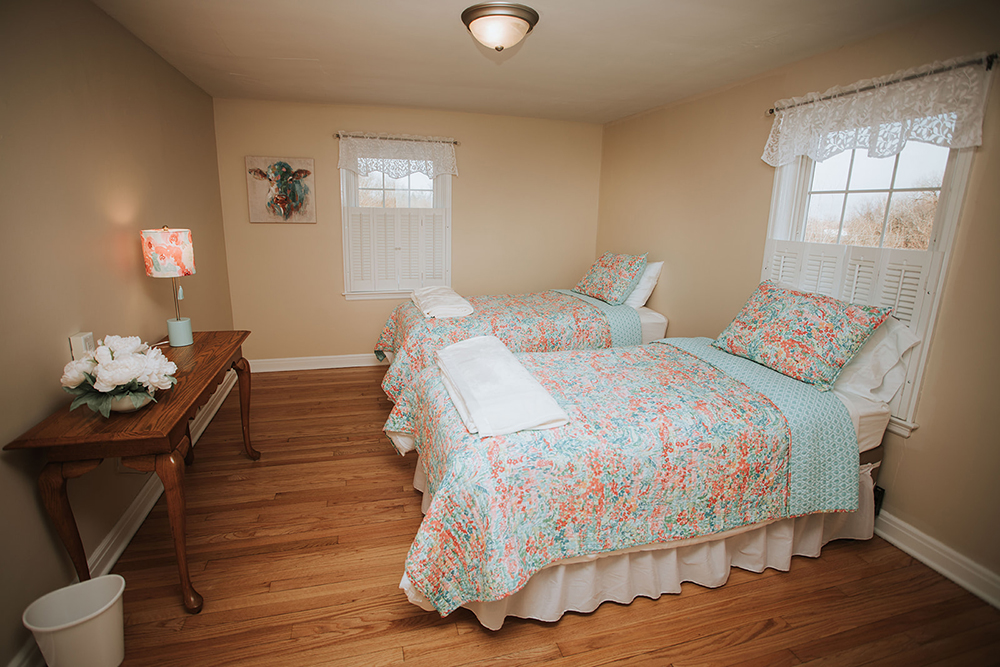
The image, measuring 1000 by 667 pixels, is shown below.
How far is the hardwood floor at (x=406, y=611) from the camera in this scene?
65.9 inches

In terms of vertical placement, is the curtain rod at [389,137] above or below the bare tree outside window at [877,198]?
above

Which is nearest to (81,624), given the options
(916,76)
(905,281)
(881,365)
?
(881,365)

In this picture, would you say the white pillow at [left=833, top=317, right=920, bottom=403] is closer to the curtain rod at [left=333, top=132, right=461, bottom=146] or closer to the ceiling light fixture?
the ceiling light fixture

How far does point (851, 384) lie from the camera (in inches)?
88.7

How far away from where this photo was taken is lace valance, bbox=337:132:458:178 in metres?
4.14

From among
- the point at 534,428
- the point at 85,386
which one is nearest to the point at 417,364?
the point at 534,428

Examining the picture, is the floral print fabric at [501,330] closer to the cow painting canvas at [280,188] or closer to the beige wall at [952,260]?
the beige wall at [952,260]

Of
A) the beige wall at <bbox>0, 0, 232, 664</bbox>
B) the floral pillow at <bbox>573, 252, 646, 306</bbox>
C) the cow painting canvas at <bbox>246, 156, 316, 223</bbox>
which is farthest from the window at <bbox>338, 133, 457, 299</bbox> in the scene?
the beige wall at <bbox>0, 0, 232, 664</bbox>

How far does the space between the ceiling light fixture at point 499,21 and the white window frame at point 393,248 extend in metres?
2.32

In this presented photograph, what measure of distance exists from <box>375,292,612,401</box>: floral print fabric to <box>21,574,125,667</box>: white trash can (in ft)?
5.43

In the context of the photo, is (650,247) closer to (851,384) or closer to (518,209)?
(518,209)

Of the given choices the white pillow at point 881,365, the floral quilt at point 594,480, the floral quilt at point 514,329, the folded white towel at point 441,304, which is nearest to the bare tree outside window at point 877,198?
the white pillow at point 881,365

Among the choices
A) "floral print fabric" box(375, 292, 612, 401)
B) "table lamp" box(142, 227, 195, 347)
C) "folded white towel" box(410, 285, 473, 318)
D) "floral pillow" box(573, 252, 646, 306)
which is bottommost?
"floral print fabric" box(375, 292, 612, 401)

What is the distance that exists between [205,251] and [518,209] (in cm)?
264
